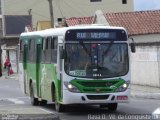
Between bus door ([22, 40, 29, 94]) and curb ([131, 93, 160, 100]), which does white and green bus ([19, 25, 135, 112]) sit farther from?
curb ([131, 93, 160, 100])

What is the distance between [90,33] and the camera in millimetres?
18312

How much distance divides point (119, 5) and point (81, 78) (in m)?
67.2

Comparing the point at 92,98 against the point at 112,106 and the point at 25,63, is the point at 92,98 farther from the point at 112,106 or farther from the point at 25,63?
the point at 25,63

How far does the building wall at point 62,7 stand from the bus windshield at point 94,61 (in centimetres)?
6130

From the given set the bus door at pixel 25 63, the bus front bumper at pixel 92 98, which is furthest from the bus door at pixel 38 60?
the bus front bumper at pixel 92 98

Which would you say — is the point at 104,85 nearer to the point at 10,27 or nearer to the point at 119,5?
the point at 10,27

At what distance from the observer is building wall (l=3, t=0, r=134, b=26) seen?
260 feet

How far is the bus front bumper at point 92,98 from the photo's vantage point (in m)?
17.8

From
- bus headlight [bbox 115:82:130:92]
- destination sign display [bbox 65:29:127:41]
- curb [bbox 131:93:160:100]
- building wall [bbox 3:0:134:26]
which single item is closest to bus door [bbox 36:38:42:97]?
destination sign display [bbox 65:29:127:41]

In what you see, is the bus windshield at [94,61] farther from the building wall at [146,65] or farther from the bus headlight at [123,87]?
the building wall at [146,65]

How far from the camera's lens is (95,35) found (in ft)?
60.1

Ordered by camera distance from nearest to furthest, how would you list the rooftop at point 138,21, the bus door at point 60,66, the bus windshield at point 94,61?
the bus windshield at point 94,61
the bus door at point 60,66
the rooftop at point 138,21

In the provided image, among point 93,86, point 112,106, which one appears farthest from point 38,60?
point 93,86

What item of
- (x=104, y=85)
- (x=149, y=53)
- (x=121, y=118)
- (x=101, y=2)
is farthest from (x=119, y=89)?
(x=101, y=2)
